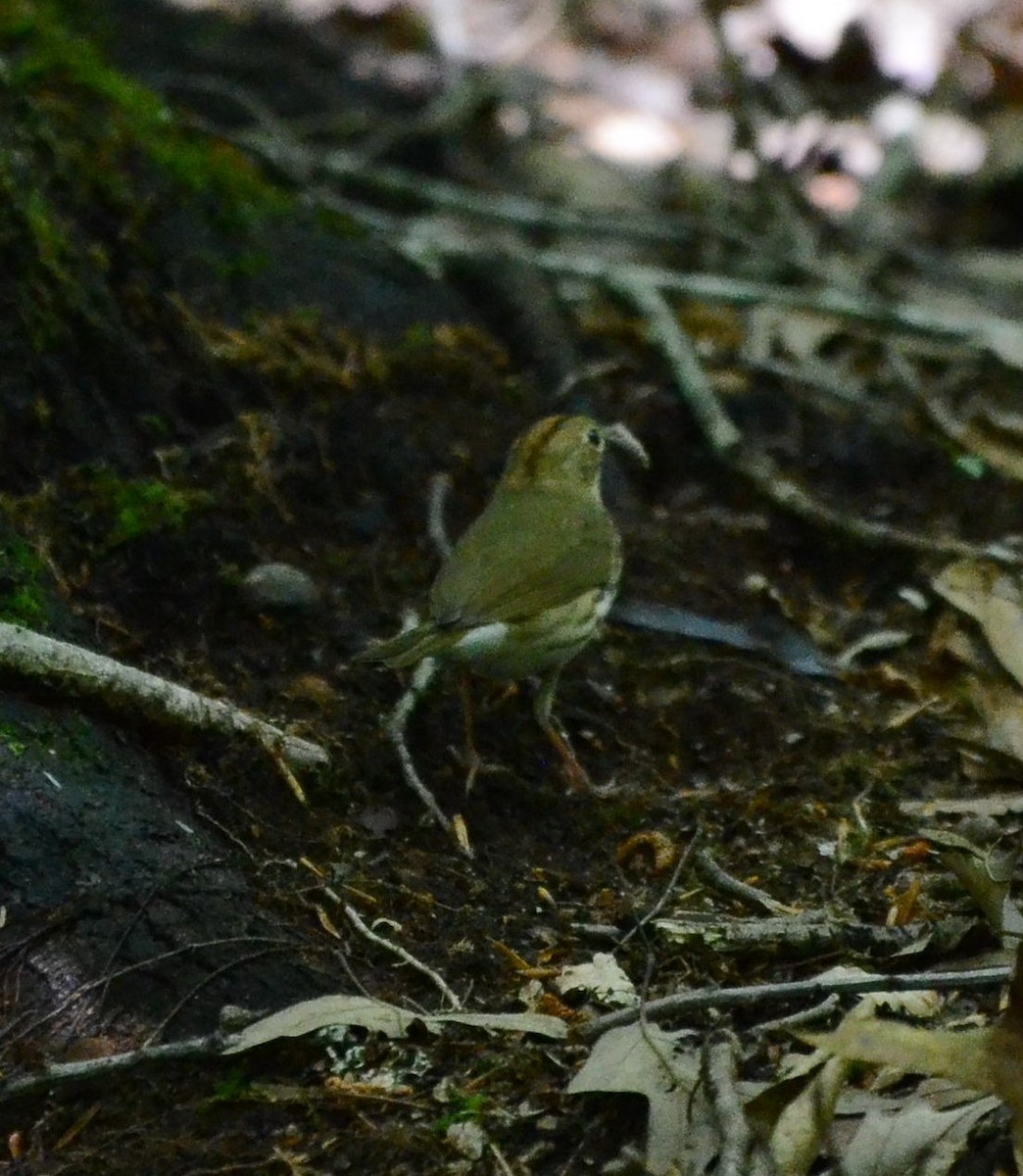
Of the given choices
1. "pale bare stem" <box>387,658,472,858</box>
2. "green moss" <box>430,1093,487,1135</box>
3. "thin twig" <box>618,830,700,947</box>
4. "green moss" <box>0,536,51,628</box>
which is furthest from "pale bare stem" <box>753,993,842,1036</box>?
"green moss" <box>0,536,51,628</box>

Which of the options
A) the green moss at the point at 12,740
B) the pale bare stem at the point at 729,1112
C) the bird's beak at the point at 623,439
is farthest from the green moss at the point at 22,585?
the bird's beak at the point at 623,439

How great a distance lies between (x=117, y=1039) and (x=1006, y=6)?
9030 millimetres

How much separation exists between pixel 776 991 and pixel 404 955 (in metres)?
0.73

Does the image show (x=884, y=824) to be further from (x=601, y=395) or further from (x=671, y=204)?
(x=671, y=204)

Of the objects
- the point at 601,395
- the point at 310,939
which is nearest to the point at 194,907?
the point at 310,939

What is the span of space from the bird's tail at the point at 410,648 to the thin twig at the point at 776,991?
1.16m

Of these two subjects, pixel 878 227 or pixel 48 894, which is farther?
pixel 878 227

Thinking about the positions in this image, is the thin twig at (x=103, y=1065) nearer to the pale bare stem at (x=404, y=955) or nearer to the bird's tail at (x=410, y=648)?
the pale bare stem at (x=404, y=955)

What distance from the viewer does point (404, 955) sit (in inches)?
127

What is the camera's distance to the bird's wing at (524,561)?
166 inches

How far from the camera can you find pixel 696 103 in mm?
9766

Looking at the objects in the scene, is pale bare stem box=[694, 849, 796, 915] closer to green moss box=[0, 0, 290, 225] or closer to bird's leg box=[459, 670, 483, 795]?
bird's leg box=[459, 670, 483, 795]

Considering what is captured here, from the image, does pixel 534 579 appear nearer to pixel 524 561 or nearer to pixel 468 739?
pixel 524 561

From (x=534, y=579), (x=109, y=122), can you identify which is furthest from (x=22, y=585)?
(x=109, y=122)
